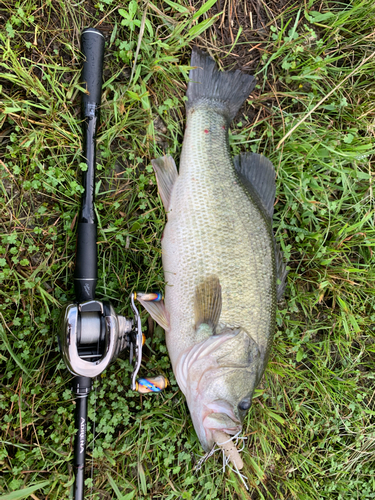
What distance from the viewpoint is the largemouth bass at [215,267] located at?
2.05m

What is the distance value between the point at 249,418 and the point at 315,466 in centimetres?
79

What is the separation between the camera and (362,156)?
2832mm

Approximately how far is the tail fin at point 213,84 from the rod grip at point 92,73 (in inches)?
26.9

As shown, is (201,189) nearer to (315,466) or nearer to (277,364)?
(277,364)

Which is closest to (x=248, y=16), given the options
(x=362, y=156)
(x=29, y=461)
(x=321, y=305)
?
(x=362, y=156)

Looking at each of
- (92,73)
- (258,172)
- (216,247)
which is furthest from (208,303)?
(92,73)

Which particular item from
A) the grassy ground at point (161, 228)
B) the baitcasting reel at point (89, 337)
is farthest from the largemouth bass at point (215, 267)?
the baitcasting reel at point (89, 337)

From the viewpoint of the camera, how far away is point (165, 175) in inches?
92.9

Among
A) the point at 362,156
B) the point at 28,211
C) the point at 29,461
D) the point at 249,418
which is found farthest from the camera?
the point at 362,156

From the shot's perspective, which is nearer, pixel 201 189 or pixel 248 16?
pixel 201 189

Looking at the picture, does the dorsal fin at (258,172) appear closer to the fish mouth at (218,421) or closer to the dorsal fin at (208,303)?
the dorsal fin at (208,303)

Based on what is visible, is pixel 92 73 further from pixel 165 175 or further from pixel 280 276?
pixel 280 276

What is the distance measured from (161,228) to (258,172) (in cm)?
84

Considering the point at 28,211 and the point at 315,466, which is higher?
the point at 28,211
